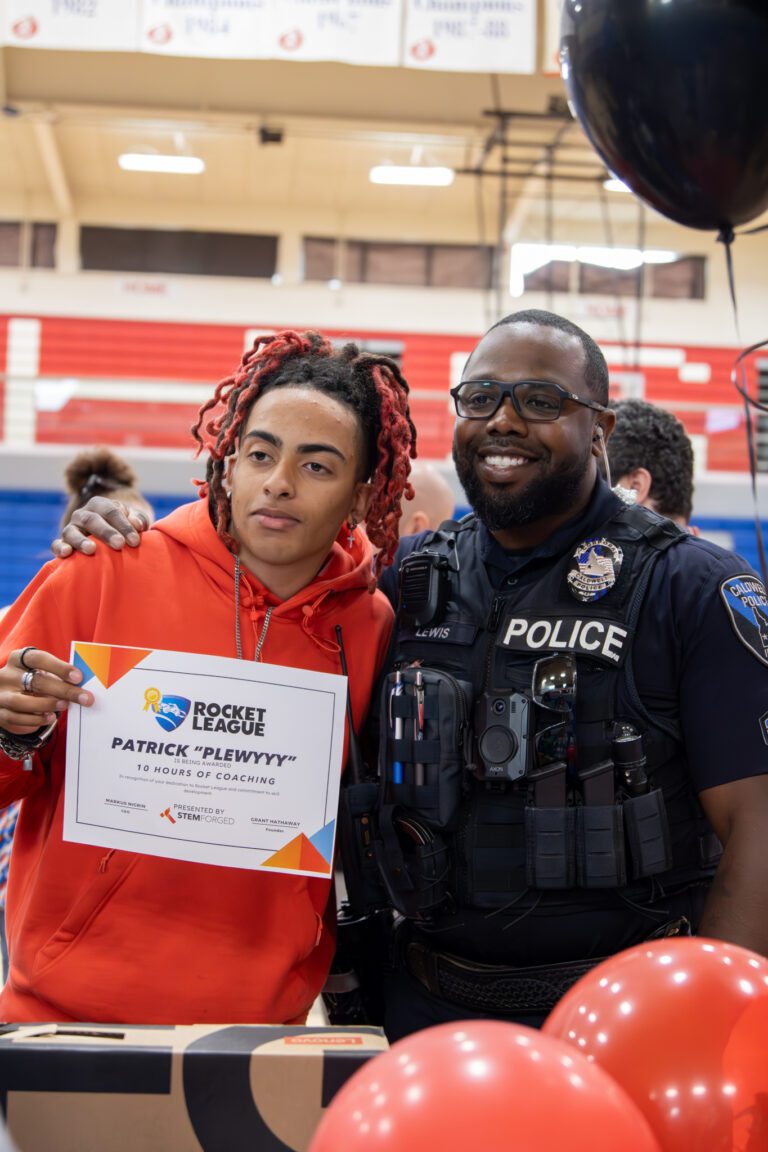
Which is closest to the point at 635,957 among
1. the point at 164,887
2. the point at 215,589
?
the point at 164,887

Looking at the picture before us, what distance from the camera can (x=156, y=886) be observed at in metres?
1.62

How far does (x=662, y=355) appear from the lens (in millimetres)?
14336

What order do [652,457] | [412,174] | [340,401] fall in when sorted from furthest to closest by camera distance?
1. [412,174]
2. [652,457]
3. [340,401]

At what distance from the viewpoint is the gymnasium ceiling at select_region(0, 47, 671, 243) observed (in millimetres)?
11828

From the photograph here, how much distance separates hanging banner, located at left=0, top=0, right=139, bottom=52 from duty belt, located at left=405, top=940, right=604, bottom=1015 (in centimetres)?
717

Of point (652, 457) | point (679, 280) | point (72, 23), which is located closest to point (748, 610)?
point (652, 457)

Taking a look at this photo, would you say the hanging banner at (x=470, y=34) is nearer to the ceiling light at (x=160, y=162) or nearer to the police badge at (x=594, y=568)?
the police badge at (x=594, y=568)

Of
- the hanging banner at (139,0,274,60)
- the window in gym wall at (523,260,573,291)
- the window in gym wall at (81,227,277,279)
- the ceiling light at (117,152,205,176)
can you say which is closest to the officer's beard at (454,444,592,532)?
the hanging banner at (139,0,274,60)

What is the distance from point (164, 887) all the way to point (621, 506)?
1.00 metres

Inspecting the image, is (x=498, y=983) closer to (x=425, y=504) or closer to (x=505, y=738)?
(x=505, y=738)

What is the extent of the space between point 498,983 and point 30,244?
48.8 feet

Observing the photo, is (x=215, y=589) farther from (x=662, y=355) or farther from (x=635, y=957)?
(x=662, y=355)

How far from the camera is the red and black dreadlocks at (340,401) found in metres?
1.83

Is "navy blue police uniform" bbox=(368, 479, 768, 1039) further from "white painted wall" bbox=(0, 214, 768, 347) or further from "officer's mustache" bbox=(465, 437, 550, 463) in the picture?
"white painted wall" bbox=(0, 214, 768, 347)
